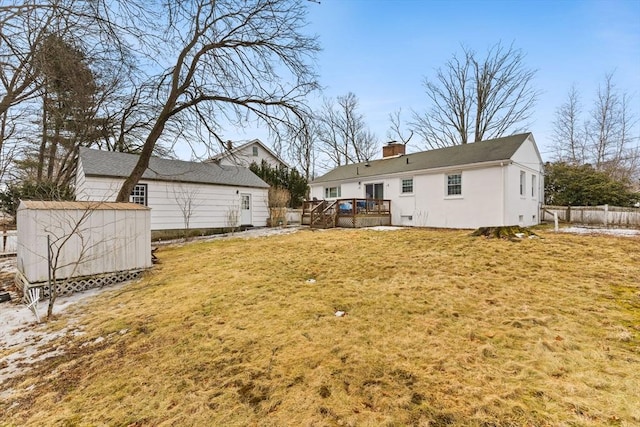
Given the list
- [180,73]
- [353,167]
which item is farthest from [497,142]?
[180,73]

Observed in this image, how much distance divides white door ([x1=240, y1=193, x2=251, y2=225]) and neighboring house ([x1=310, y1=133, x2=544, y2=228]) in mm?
6734

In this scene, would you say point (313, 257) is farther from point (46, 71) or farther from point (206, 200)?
point (206, 200)

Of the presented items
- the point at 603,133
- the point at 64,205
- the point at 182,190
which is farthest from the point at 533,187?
the point at 64,205

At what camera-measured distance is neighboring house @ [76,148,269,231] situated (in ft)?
41.5

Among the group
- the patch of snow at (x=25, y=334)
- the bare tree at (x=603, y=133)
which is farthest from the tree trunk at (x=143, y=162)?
the bare tree at (x=603, y=133)

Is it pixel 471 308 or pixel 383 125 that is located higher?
pixel 383 125

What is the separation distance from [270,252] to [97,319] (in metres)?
4.68

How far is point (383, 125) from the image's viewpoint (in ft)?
95.7

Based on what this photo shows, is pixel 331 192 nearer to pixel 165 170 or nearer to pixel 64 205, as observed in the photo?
pixel 165 170

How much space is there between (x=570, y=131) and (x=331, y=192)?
19.9 m

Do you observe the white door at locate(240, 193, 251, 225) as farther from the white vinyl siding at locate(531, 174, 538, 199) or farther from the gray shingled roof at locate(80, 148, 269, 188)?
the white vinyl siding at locate(531, 174, 538, 199)

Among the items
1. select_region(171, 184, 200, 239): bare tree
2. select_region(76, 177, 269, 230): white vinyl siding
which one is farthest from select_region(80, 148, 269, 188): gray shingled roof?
select_region(171, 184, 200, 239): bare tree

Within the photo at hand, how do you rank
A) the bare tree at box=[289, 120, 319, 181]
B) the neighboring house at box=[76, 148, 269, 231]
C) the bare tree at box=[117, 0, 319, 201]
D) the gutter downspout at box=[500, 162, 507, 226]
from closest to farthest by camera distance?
the bare tree at box=[117, 0, 319, 201], the bare tree at box=[289, 120, 319, 181], the gutter downspout at box=[500, 162, 507, 226], the neighboring house at box=[76, 148, 269, 231]

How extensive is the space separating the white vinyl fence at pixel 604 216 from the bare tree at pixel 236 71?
1129cm
